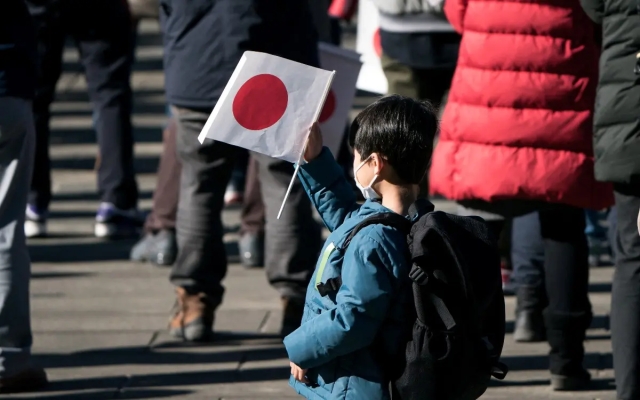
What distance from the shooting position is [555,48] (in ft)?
14.9

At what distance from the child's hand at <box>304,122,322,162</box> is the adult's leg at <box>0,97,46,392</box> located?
1625mm

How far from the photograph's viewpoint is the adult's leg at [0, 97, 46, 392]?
4.57m

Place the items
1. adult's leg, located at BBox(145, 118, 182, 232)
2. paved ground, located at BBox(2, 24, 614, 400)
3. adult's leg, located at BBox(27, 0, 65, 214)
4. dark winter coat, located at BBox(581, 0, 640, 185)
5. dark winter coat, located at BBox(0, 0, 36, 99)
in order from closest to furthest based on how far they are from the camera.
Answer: dark winter coat, located at BBox(581, 0, 640, 185)
dark winter coat, located at BBox(0, 0, 36, 99)
paved ground, located at BBox(2, 24, 614, 400)
adult's leg, located at BBox(145, 118, 182, 232)
adult's leg, located at BBox(27, 0, 65, 214)

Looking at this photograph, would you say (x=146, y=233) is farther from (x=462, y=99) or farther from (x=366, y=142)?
(x=366, y=142)

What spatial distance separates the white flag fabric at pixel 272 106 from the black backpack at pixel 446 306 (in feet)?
1.19

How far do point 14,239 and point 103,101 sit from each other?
2.81m

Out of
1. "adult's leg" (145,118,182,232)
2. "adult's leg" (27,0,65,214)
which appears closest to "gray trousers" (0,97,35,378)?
"adult's leg" (145,118,182,232)

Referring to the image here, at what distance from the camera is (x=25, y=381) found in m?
4.63

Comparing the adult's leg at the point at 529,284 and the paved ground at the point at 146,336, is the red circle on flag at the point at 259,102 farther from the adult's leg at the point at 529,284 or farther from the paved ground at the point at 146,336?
the adult's leg at the point at 529,284

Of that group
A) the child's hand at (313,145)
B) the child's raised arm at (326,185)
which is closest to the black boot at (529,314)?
the child's raised arm at (326,185)

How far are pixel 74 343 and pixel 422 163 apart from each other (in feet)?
8.71

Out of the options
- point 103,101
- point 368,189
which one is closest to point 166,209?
point 103,101

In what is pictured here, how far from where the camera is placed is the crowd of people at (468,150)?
4.15m

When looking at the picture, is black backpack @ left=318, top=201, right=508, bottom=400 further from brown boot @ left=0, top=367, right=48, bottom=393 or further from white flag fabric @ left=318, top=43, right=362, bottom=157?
white flag fabric @ left=318, top=43, right=362, bottom=157
